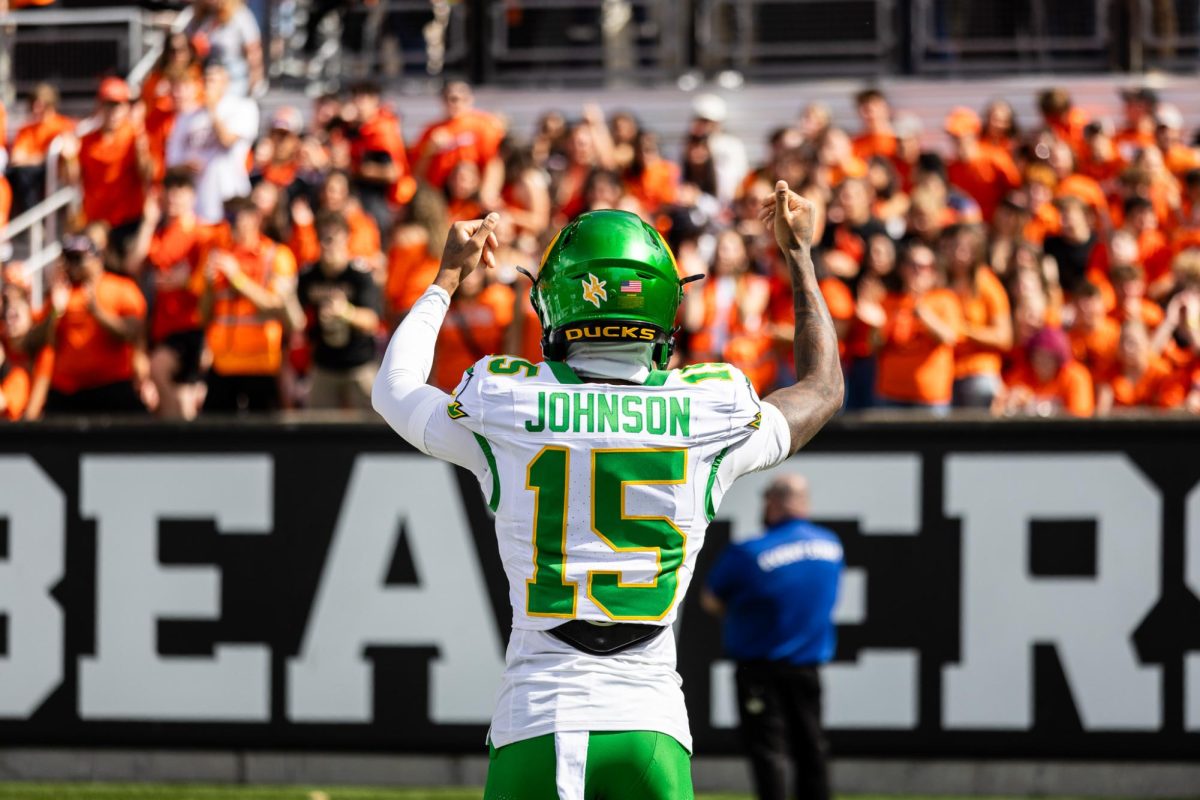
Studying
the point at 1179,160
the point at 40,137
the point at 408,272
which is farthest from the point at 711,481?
the point at 40,137

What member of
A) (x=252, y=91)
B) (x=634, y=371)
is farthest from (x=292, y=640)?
(x=252, y=91)

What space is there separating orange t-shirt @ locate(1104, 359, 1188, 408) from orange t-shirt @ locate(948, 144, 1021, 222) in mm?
2745

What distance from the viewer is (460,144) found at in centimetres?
1421

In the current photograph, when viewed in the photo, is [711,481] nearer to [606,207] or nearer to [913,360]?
[913,360]

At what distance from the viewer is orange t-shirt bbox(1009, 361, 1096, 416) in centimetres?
1123

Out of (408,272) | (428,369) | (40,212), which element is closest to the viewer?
(428,369)

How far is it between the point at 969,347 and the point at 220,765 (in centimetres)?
495

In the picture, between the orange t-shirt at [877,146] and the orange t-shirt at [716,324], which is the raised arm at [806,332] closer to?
the orange t-shirt at [716,324]

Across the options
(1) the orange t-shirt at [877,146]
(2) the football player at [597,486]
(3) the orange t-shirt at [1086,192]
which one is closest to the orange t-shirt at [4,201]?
(1) the orange t-shirt at [877,146]

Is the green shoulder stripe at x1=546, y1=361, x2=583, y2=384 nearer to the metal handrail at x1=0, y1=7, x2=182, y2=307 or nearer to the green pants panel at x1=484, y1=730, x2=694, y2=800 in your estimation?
the green pants panel at x1=484, y1=730, x2=694, y2=800

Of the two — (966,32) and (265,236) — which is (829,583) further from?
(966,32)

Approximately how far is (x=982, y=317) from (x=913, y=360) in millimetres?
636

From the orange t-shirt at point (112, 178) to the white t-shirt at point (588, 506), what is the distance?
1081 centimetres

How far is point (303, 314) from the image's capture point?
11.7 metres
